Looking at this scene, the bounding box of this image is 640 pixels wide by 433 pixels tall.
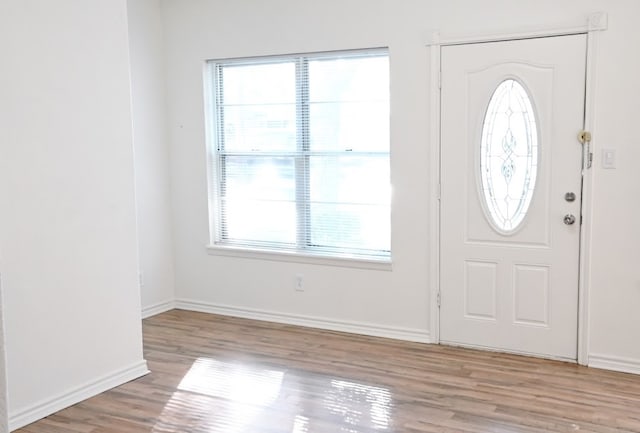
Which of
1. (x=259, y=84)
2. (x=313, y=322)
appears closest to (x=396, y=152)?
(x=259, y=84)

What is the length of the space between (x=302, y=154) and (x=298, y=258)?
79cm

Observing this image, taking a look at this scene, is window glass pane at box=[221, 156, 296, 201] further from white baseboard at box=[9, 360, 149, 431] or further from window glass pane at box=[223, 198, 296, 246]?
white baseboard at box=[9, 360, 149, 431]

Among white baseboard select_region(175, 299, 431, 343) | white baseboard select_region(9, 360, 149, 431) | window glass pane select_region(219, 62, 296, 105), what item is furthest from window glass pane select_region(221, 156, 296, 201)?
white baseboard select_region(9, 360, 149, 431)

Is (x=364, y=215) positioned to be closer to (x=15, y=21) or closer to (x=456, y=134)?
(x=456, y=134)

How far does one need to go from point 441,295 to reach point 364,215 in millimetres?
813

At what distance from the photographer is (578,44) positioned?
402 centimetres

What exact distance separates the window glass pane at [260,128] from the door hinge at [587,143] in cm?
208

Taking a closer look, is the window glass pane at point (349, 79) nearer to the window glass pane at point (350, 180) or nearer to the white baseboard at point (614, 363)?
the window glass pane at point (350, 180)

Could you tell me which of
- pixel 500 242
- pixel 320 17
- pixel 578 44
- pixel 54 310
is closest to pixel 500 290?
pixel 500 242

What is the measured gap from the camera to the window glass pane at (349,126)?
4.82m

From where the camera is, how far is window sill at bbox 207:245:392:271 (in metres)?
4.83

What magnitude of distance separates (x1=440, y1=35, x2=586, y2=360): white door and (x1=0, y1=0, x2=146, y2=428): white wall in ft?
6.77

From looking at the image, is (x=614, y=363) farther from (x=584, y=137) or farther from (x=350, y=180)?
(x=350, y=180)

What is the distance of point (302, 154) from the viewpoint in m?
5.13
